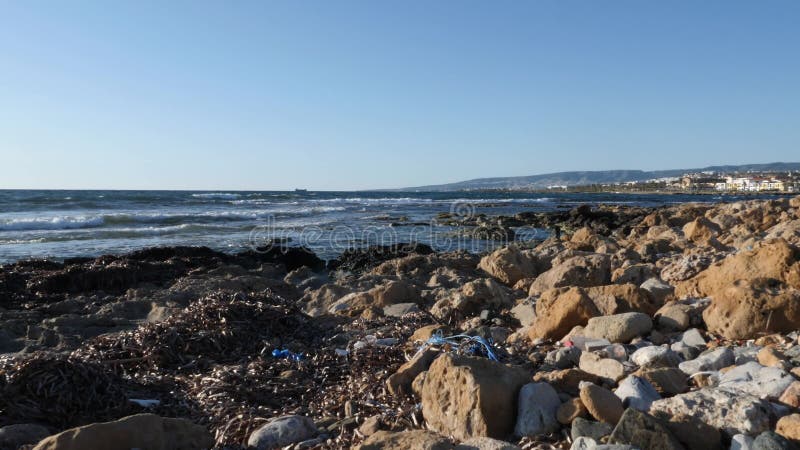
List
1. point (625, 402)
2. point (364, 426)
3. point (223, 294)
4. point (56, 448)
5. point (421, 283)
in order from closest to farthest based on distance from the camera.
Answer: point (56, 448)
point (625, 402)
point (364, 426)
point (223, 294)
point (421, 283)

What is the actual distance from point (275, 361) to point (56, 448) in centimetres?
178

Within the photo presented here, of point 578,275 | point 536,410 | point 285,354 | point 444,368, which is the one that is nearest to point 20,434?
point 285,354

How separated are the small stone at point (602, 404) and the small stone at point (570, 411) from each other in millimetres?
24

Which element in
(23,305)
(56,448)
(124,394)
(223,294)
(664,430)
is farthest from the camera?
(23,305)

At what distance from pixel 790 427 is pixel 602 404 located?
0.64 metres

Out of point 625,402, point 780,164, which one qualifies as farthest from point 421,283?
point 780,164

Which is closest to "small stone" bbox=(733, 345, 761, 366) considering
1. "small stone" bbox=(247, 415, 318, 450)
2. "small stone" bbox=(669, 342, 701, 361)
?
"small stone" bbox=(669, 342, 701, 361)

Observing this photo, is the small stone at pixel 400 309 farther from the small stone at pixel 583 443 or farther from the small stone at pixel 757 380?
the small stone at pixel 583 443

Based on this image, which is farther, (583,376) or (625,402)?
(583,376)

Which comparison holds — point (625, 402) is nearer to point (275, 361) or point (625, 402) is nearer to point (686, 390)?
point (686, 390)

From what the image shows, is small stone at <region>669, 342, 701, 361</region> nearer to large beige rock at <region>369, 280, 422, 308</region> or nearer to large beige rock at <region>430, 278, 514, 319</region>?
large beige rock at <region>430, 278, 514, 319</region>

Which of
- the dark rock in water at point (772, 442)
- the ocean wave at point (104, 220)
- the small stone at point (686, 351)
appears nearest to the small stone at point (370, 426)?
the dark rock in water at point (772, 442)

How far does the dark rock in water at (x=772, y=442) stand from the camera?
1.94 m

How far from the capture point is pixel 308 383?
11.6ft
